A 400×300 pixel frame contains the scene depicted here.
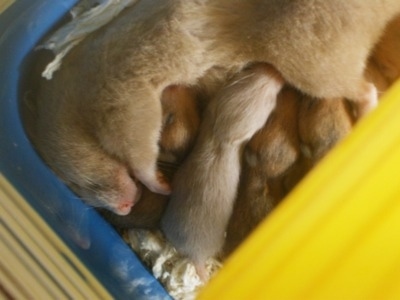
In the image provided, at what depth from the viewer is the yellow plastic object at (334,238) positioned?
0.75 meters

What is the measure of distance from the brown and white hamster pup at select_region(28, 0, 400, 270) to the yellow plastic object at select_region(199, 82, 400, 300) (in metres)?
0.35

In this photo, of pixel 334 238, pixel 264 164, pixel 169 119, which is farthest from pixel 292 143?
pixel 334 238

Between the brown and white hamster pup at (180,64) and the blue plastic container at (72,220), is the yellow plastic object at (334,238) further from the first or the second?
the blue plastic container at (72,220)

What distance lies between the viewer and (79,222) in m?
1.27

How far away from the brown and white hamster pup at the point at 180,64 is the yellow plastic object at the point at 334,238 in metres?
0.35

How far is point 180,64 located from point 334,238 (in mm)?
520

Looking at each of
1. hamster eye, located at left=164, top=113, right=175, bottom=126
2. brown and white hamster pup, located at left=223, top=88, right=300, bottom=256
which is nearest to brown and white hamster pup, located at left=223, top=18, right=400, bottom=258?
brown and white hamster pup, located at left=223, top=88, right=300, bottom=256

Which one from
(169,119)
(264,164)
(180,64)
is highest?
(180,64)

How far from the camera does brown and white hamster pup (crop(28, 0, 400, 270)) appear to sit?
113 cm

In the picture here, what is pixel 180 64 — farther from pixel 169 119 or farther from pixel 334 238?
pixel 334 238

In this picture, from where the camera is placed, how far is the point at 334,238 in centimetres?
78

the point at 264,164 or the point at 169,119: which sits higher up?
the point at 169,119

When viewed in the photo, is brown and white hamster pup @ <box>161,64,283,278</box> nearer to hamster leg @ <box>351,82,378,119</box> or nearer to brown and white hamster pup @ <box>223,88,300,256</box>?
brown and white hamster pup @ <box>223,88,300,256</box>

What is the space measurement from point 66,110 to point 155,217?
279 mm
